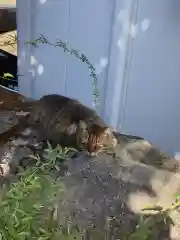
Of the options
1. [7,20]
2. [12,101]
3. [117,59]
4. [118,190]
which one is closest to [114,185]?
[118,190]

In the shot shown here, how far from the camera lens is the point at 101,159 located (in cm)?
106

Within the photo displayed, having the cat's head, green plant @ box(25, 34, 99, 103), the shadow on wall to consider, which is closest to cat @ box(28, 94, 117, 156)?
the cat's head

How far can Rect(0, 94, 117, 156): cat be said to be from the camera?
3.49 feet

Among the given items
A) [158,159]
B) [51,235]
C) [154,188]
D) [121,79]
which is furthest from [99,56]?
[51,235]

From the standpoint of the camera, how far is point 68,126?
1.08 metres

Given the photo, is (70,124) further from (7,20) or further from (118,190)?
(7,20)

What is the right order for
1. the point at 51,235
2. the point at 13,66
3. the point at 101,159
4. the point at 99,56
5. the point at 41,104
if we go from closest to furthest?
1. the point at 51,235
2. the point at 101,159
3. the point at 41,104
4. the point at 99,56
5. the point at 13,66

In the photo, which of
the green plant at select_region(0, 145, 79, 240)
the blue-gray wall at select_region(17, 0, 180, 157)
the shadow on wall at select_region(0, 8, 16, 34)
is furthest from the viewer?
the shadow on wall at select_region(0, 8, 16, 34)

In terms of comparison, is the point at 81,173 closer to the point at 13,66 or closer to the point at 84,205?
the point at 84,205

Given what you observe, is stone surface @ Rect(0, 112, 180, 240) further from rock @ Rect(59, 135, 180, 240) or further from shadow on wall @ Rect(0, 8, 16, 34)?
shadow on wall @ Rect(0, 8, 16, 34)

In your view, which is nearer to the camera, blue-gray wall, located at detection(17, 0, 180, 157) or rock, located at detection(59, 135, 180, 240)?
rock, located at detection(59, 135, 180, 240)

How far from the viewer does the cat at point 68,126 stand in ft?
3.49

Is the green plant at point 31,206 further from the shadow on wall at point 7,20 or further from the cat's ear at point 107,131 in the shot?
the shadow on wall at point 7,20

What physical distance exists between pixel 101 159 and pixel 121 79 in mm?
566
